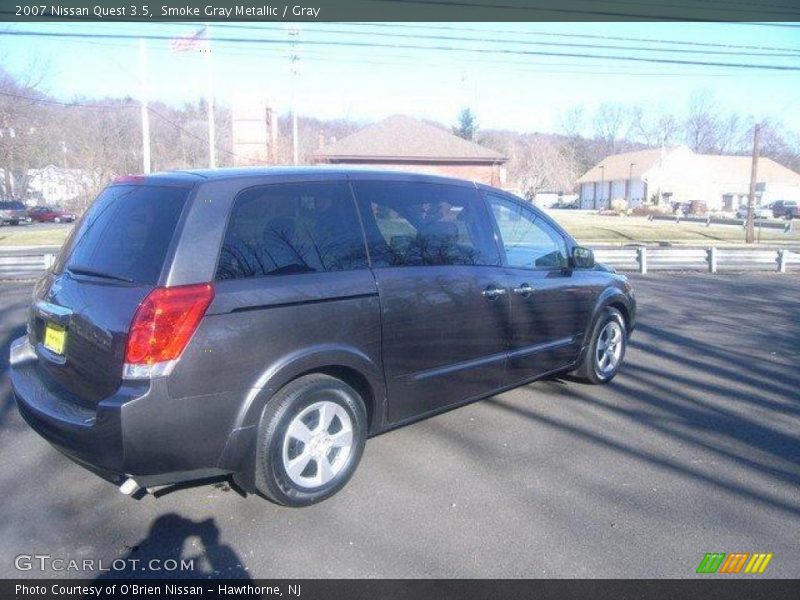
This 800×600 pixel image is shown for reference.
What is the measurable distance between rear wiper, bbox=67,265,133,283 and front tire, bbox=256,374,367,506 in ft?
3.30

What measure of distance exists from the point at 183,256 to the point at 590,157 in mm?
108488

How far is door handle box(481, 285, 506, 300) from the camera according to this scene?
4.37 meters

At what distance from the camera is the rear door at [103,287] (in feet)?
9.80

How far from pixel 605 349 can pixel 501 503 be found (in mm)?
2709

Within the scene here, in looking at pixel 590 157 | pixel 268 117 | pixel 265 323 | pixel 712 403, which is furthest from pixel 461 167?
pixel 590 157

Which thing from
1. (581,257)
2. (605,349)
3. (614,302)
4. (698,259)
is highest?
(581,257)

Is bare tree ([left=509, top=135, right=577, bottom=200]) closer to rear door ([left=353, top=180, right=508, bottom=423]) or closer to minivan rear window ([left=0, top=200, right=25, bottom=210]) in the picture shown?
minivan rear window ([left=0, top=200, right=25, bottom=210])

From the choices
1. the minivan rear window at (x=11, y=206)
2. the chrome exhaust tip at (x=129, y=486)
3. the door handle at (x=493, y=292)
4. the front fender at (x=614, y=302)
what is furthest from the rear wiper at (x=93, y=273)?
the minivan rear window at (x=11, y=206)

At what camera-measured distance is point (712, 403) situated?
17.3ft

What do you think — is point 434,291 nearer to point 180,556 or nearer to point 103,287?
point 103,287

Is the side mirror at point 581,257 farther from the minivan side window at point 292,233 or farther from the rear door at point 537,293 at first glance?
the minivan side window at point 292,233

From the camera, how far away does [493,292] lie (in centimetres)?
443

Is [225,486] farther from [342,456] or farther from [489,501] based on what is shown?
[489,501]
